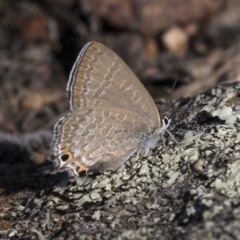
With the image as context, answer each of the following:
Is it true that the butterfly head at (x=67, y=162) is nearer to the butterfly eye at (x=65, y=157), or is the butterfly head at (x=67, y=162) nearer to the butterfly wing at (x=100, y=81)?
the butterfly eye at (x=65, y=157)

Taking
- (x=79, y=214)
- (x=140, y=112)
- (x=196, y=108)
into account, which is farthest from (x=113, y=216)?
(x=196, y=108)

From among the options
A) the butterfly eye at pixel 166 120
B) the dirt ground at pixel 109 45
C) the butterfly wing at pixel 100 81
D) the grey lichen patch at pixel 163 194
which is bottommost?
the grey lichen patch at pixel 163 194

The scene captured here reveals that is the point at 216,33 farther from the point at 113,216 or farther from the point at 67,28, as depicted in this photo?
the point at 113,216

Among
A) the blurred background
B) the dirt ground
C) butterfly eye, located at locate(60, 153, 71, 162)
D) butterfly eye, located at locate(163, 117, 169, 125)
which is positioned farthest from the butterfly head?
the blurred background

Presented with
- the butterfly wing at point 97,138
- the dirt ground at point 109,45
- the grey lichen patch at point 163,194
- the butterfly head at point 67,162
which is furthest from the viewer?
the dirt ground at point 109,45

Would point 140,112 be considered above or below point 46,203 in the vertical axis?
above

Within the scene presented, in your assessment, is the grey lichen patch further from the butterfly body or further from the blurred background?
the blurred background

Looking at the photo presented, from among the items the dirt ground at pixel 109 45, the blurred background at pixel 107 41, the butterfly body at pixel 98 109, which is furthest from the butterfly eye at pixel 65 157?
the blurred background at pixel 107 41
